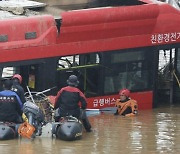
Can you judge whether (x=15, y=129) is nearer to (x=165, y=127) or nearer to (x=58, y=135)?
(x=58, y=135)

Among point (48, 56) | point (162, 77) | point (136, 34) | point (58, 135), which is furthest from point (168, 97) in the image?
point (58, 135)

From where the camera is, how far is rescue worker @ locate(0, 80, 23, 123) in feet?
51.9

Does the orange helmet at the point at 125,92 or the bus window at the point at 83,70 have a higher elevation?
the bus window at the point at 83,70

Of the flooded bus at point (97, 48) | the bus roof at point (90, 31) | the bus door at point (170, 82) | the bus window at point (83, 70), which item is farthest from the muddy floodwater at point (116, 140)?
the bus door at point (170, 82)

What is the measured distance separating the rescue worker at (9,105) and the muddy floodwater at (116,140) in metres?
0.46

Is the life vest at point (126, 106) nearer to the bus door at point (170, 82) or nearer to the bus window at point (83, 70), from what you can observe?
the bus window at point (83, 70)

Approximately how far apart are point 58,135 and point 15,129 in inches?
32.3

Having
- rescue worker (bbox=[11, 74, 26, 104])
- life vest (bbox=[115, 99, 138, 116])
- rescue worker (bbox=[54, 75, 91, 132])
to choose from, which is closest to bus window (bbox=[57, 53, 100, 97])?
life vest (bbox=[115, 99, 138, 116])

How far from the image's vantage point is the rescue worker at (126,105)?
61.3ft

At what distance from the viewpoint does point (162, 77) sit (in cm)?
2128

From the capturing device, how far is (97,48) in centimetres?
1889

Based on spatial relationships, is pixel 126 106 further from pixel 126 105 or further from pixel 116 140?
pixel 116 140

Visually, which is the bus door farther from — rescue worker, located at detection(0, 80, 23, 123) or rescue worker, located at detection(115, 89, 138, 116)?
rescue worker, located at detection(0, 80, 23, 123)

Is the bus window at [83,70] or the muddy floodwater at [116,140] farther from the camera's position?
the bus window at [83,70]
